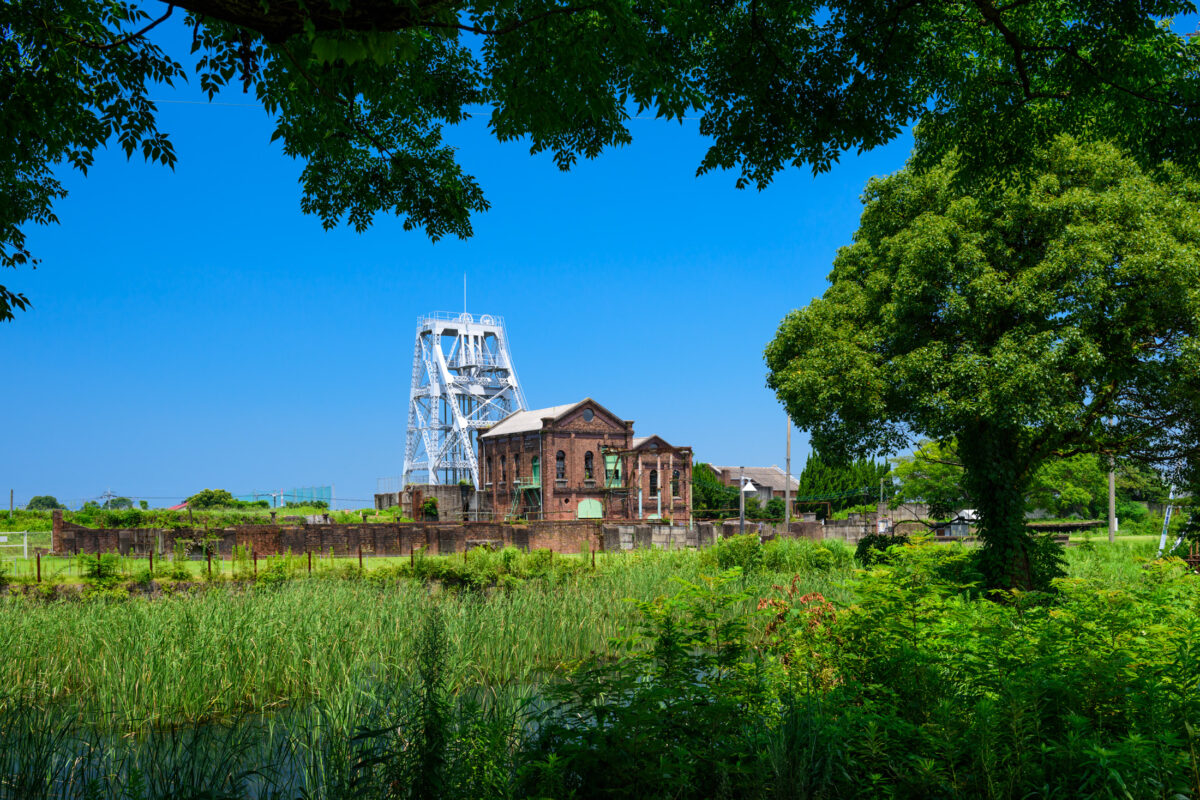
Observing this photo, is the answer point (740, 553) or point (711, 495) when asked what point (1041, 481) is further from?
point (711, 495)

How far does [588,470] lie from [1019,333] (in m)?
35.6

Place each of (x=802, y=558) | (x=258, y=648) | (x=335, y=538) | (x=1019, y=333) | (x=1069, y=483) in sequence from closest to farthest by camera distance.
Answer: (x=258, y=648), (x=1019, y=333), (x=802, y=558), (x=335, y=538), (x=1069, y=483)

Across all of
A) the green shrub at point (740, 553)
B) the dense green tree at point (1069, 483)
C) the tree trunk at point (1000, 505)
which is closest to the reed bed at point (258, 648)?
the tree trunk at point (1000, 505)

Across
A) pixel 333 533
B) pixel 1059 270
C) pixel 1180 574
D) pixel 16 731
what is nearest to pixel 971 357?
pixel 1059 270

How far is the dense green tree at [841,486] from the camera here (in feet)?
189

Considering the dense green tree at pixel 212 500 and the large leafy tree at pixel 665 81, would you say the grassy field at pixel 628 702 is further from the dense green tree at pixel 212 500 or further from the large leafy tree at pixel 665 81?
the dense green tree at pixel 212 500

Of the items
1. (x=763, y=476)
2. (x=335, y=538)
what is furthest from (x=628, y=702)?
(x=763, y=476)

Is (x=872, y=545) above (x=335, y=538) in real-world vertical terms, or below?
above

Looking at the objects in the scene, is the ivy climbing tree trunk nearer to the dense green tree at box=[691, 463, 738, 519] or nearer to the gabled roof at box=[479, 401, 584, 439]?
the gabled roof at box=[479, 401, 584, 439]

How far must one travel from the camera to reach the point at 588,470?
47.8 meters

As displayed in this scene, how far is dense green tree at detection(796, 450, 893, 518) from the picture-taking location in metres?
57.7

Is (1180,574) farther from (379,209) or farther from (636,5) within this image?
(379,209)

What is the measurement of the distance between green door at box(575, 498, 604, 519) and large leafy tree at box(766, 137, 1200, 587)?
31.4 metres

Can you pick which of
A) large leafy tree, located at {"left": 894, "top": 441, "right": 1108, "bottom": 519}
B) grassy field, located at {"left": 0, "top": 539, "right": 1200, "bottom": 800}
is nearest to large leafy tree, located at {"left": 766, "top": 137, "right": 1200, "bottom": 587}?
grassy field, located at {"left": 0, "top": 539, "right": 1200, "bottom": 800}
